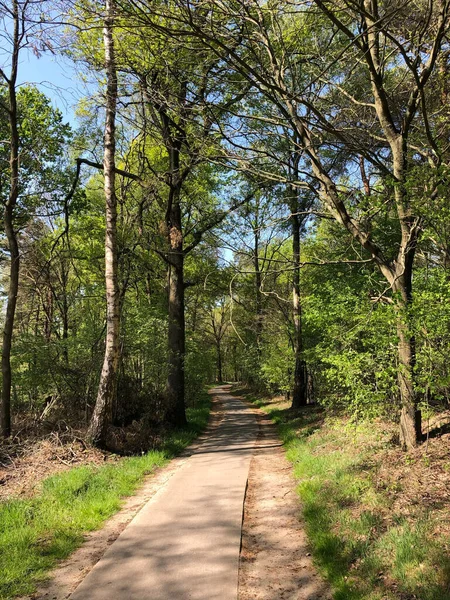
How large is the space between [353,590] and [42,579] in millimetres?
2961

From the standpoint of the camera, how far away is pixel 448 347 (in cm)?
489

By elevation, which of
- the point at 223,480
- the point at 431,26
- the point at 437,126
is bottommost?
the point at 223,480

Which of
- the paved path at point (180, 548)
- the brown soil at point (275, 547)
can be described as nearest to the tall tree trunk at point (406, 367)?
the brown soil at point (275, 547)

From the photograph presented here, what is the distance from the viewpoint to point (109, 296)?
919cm

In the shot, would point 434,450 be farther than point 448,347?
Yes

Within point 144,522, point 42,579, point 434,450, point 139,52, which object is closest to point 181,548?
point 144,522

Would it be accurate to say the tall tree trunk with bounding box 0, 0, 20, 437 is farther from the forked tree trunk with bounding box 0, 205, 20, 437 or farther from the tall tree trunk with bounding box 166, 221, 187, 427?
the tall tree trunk with bounding box 166, 221, 187, 427

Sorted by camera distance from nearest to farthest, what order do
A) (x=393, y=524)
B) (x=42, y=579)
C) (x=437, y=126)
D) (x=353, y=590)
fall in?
Answer: (x=353, y=590), (x=42, y=579), (x=393, y=524), (x=437, y=126)

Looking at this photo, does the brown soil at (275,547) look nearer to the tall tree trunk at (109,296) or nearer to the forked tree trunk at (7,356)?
the tall tree trunk at (109,296)

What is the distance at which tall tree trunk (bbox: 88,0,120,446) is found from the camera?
8.73 meters

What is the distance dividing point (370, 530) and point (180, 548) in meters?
2.08

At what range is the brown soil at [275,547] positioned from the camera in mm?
3723

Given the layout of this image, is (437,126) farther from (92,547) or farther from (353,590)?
(92,547)

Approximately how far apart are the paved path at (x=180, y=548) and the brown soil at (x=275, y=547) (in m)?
0.16
